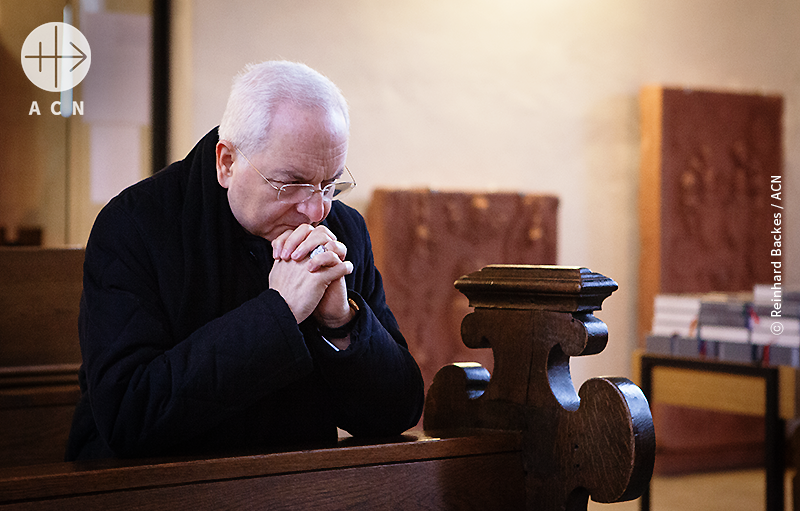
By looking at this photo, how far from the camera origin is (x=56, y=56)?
292 centimetres

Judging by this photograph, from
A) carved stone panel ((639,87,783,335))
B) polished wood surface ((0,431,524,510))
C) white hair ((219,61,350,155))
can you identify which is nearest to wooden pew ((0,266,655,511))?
polished wood surface ((0,431,524,510))

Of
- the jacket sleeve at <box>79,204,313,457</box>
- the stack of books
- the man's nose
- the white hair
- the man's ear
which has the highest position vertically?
the white hair

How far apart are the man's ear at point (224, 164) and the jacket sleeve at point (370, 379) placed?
287mm

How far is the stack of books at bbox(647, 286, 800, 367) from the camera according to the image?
309 cm

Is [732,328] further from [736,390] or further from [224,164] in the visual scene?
[224,164]

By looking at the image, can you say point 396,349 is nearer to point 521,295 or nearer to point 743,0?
point 521,295

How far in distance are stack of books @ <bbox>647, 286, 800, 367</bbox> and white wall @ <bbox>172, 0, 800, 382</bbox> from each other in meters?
0.84

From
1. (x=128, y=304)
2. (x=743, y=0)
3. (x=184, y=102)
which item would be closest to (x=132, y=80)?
(x=184, y=102)

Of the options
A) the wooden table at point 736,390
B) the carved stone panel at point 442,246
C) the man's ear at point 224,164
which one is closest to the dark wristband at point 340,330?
the man's ear at point 224,164

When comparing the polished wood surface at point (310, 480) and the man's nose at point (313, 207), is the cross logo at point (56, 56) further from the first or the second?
the polished wood surface at point (310, 480)

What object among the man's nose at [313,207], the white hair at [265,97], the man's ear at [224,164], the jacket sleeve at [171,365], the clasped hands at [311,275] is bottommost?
the jacket sleeve at [171,365]

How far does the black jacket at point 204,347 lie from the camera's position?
121 cm

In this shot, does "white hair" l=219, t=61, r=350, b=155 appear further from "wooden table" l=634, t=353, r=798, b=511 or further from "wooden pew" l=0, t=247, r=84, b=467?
"wooden table" l=634, t=353, r=798, b=511

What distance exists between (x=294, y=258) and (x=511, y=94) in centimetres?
302
